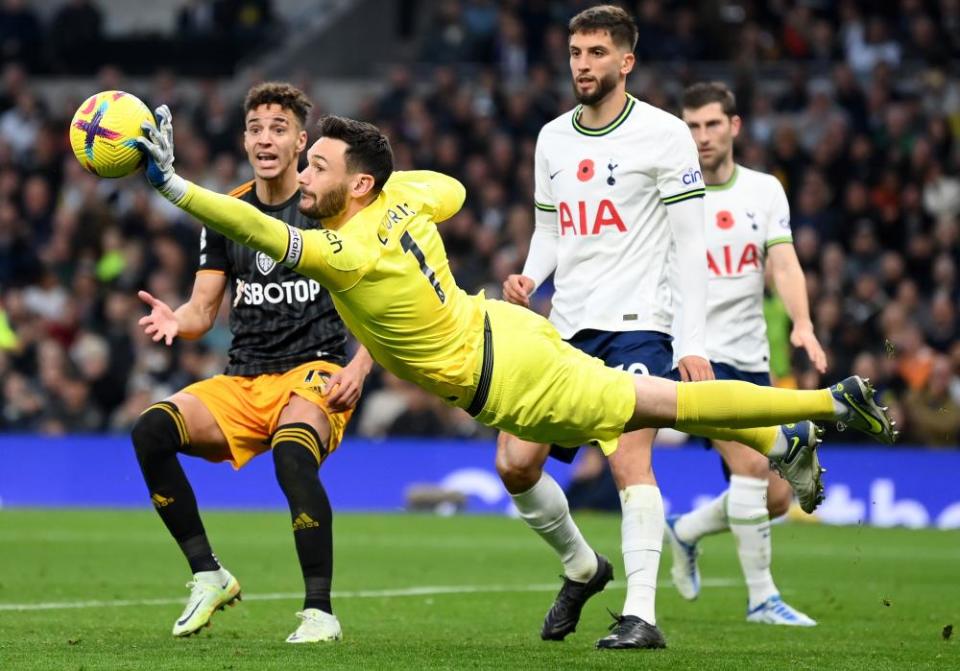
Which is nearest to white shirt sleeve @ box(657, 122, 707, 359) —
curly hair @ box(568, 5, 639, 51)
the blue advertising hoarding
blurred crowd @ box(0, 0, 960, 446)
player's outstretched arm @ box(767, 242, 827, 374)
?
curly hair @ box(568, 5, 639, 51)

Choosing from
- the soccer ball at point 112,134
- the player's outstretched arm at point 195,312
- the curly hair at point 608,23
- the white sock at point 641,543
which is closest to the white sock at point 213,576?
the player's outstretched arm at point 195,312

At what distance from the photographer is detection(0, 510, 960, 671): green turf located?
6.78 metres

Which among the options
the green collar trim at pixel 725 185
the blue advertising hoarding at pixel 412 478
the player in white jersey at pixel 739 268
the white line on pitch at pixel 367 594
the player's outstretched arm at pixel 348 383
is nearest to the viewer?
the player's outstretched arm at pixel 348 383

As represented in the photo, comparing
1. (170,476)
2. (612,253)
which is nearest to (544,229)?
(612,253)

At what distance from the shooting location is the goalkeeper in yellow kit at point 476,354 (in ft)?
21.9

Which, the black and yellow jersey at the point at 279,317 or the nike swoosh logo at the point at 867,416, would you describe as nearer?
the nike swoosh logo at the point at 867,416

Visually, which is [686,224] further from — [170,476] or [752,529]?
[170,476]

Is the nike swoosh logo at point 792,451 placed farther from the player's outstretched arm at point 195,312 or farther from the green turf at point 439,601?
the player's outstretched arm at point 195,312

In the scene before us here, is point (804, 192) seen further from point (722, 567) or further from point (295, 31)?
point (295, 31)

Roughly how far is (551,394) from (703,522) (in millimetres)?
3432

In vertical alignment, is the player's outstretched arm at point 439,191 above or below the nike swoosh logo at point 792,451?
above

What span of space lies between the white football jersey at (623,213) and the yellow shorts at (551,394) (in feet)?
3.48

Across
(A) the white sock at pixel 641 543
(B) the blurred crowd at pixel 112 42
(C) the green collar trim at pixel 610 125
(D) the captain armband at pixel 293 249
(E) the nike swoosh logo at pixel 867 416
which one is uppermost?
(B) the blurred crowd at pixel 112 42

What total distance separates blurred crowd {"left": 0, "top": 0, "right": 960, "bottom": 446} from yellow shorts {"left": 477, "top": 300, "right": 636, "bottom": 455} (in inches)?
399
